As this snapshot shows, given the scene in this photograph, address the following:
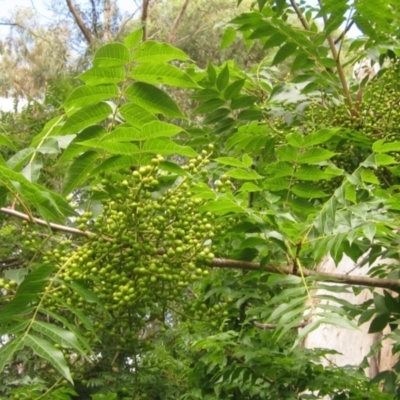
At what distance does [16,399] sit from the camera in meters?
1.92

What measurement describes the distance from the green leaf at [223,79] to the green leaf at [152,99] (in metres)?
0.59

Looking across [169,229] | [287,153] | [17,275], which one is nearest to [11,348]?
[17,275]

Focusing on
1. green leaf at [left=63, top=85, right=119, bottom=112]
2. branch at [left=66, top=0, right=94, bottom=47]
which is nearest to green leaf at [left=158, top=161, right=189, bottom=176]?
green leaf at [left=63, top=85, right=119, bottom=112]

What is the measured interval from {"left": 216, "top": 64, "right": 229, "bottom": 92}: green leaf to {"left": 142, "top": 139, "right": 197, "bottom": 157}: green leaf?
74 cm

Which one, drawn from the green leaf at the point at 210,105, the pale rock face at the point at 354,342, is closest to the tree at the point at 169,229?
the green leaf at the point at 210,105

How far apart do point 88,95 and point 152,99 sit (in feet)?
0.53

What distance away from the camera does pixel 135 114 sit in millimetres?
1642

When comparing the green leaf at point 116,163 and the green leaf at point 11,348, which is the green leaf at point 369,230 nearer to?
the green leaf at point 116,163

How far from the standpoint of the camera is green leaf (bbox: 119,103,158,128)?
64.2 inches

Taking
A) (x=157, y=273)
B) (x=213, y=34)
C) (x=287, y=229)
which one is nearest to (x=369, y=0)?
(x=287, y=229)

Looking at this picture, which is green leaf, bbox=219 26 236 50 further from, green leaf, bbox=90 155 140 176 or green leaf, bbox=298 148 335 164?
green leaf, bbox=90 155 140 176

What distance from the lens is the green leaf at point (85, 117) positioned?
5.29 feet

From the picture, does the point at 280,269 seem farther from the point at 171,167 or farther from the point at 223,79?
the point at 223,79

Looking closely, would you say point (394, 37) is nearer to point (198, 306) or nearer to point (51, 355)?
point (198, 306)
